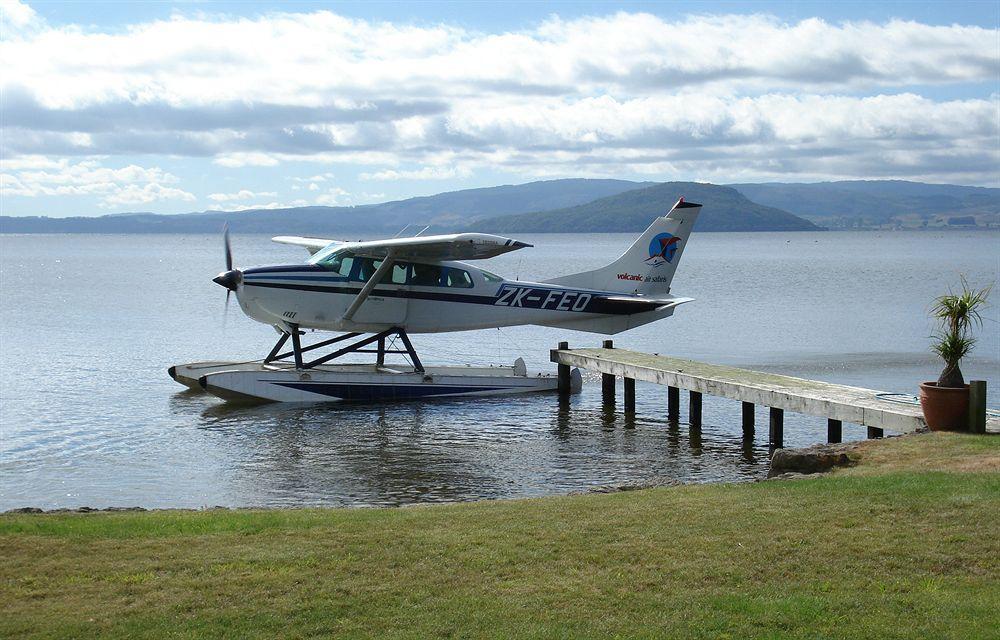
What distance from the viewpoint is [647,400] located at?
22.7 m

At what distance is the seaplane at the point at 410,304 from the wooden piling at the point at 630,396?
7.69 feet

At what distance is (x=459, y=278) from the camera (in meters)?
22.5

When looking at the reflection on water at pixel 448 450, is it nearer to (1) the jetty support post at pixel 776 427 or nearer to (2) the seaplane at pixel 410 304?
(1) the jetty support post at pixel 776 427

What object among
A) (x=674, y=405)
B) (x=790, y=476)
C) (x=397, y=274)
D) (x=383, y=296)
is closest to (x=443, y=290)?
(x=397, y=274)

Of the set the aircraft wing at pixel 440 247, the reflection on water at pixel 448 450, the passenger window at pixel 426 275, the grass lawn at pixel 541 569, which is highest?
the aircraft wing at pixel 440 247

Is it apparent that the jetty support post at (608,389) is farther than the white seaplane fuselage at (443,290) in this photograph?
Yes

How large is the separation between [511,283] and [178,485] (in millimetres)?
10425

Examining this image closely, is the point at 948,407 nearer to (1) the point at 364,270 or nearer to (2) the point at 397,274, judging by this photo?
(2) the point at 397,274

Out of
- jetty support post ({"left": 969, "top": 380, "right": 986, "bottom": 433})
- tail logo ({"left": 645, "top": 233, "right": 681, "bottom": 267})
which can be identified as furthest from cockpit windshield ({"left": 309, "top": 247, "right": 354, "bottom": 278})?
jetty support post ({"left": 969, "top": 380, "right": 986, "bottom": 433})

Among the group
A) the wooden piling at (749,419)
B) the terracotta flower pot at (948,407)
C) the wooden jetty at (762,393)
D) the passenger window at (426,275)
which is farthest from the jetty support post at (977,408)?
the passenger window at (426,275)

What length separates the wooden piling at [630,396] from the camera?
69.3 ft

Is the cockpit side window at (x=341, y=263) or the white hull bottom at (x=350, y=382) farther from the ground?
the cockpit side window at (x=341, y=263)

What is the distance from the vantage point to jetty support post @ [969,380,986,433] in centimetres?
1188

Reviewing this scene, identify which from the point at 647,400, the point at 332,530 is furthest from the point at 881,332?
the point at 332,530
